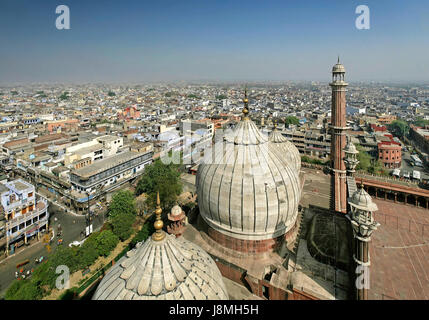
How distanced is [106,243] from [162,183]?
8.68 meters

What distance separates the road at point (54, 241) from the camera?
18.6 m

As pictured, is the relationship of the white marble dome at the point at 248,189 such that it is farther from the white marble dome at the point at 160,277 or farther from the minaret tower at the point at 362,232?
the white marble dome at the point at 160,277

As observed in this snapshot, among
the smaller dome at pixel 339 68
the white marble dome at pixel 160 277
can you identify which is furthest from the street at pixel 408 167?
the white marble dome at pixel 160 277

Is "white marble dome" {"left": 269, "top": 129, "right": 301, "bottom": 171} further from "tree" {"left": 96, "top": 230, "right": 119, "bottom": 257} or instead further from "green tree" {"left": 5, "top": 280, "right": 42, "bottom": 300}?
"green tree" {"left": 5, "top": 280, "right": 42, "bottom": 300}

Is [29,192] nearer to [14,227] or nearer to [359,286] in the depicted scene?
[14,227]

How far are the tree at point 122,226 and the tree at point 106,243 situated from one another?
97 cm

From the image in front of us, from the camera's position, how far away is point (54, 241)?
875 inches

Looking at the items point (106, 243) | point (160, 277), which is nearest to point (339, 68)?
point (160, 277)

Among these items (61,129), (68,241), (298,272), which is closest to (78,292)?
(68,241)

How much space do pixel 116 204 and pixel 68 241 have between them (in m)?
5.30

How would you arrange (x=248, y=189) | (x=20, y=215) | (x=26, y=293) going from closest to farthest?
(x=248, y=189)
(x=26, y=293)
(x=20, y=215)

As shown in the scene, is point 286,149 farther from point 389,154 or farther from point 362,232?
point 389,154
